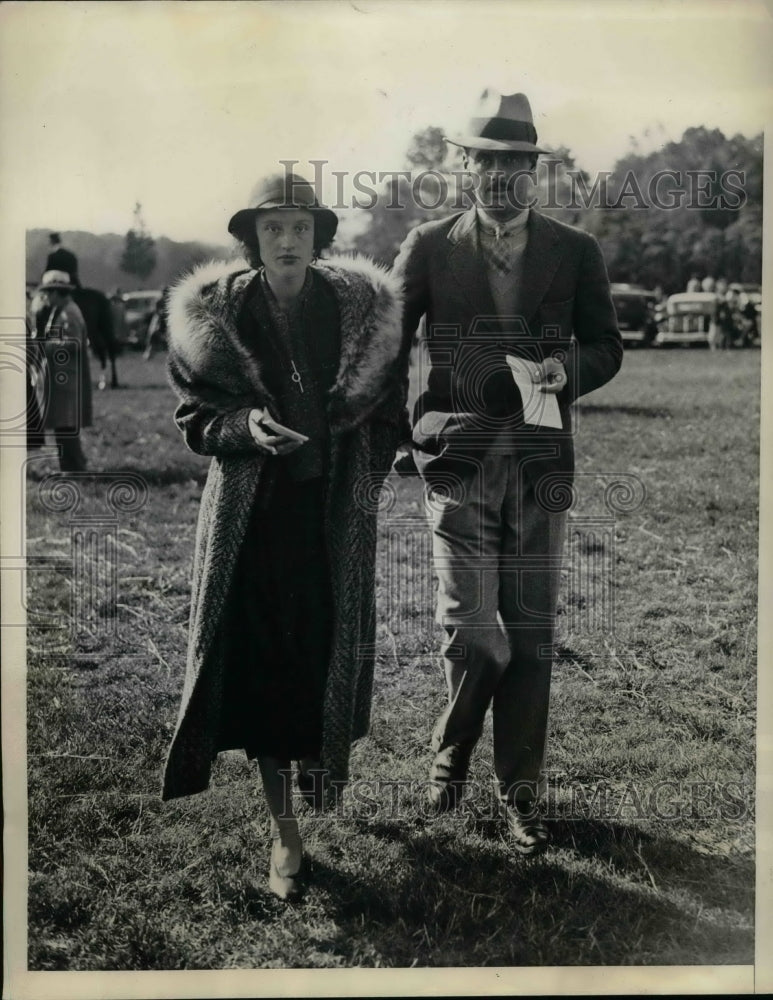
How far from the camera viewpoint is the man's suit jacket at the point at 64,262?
393 centimetres

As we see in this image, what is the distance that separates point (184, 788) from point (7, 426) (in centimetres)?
137

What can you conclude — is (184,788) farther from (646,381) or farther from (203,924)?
(646,381)

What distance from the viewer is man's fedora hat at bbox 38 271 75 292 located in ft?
12.8

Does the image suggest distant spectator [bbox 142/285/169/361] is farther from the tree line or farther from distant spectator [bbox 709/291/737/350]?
distant spectator [bbox 709/291/737/350]

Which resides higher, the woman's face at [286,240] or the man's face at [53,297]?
the woman's face at [286,240]

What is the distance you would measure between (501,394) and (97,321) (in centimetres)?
147

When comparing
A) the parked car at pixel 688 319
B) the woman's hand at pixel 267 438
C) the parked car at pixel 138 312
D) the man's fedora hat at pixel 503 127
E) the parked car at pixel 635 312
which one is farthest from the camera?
the parked car at pixel 688 319

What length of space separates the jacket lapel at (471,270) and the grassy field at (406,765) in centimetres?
62

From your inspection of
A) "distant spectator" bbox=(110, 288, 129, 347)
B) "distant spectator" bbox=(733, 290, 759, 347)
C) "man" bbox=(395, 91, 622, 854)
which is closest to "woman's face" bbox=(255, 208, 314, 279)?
"man" bbox=(395, 91, 622, 854)

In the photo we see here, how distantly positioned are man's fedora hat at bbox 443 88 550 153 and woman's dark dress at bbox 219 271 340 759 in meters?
0.69

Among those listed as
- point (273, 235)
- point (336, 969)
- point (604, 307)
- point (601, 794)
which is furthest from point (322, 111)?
point (336, 969)

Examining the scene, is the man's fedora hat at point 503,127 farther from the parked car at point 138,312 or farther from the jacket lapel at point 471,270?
the parked car at point 138,312

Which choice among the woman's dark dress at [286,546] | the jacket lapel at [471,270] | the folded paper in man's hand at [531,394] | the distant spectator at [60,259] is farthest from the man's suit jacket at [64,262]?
the folded paper in man's hand at [531,394]

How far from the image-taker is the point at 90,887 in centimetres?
391
